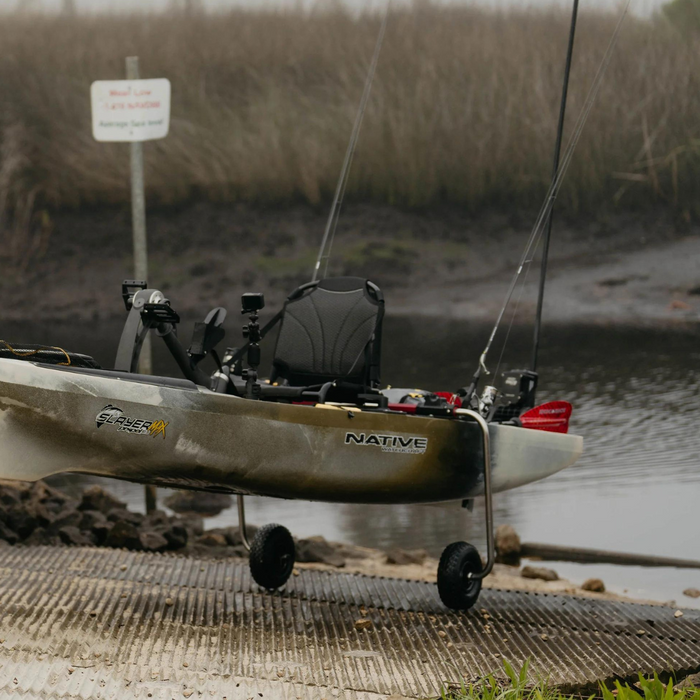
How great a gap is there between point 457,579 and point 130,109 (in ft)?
11.6

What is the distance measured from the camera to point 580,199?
1462 centimetres

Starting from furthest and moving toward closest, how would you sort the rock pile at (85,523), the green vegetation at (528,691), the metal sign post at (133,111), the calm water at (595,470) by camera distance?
the calm water at (595,470) < the metal sign post at (133,111) < the rock pile at (85,523) < the green vegetation at (528,691)

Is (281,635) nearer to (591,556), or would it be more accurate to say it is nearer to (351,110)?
(591,556)

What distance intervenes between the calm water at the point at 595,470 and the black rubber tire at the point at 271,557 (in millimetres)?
1176

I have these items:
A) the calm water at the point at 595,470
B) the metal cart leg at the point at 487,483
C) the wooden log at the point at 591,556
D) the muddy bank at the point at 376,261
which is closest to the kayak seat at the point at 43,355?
the metal cart leg at the point at 487,483

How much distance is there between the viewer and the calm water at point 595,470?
754 centimetres

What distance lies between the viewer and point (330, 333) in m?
4.95

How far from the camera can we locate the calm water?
754 cm

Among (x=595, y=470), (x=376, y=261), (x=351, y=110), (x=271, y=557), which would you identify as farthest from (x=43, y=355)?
(x=351, y=110)

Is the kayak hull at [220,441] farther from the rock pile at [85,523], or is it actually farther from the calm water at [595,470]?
the rock pile at [85,523]

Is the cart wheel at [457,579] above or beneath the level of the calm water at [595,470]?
above

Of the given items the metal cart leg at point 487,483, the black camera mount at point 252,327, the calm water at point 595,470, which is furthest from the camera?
the calm water at point 595,470

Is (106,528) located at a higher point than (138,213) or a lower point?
lower

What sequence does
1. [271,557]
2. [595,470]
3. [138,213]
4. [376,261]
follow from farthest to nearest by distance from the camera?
[376,261] < [595,470] < [138,213] < [271,557]
